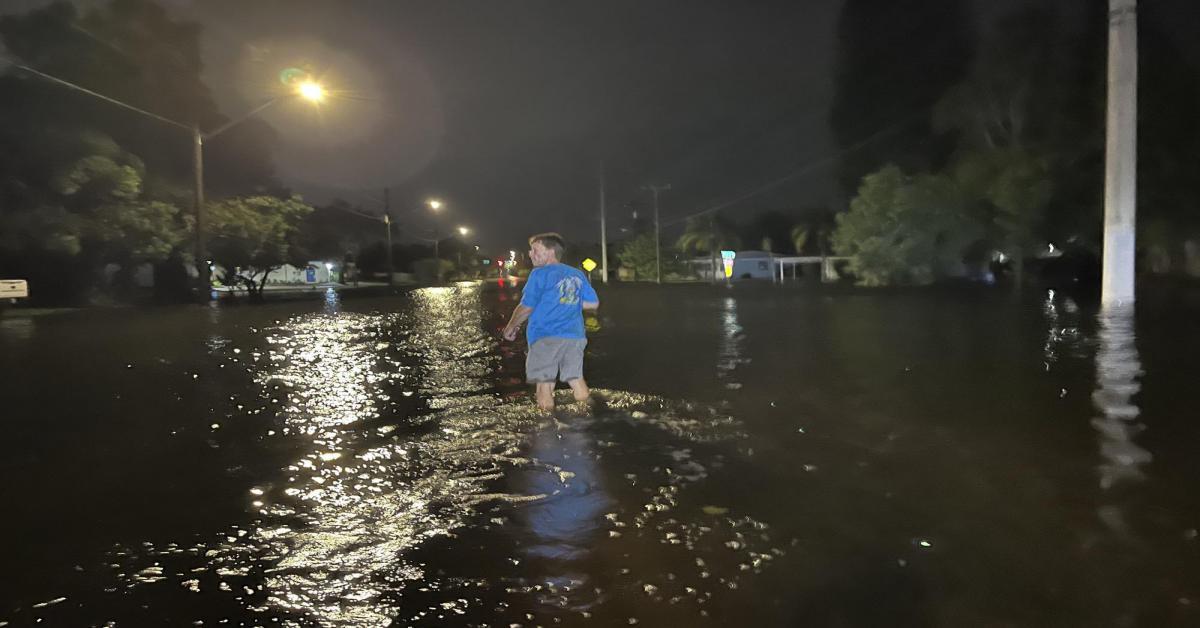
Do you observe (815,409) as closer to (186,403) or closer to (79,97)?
(186,403)

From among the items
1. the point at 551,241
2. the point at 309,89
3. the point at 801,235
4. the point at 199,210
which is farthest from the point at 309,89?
the point at 801,235

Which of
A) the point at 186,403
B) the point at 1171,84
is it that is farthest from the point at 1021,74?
the point at 186,403

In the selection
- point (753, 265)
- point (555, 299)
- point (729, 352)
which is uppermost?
point (753, 265)

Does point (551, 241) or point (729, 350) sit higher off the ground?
point (551, 241)

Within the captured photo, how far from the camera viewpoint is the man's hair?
6773 millimetres

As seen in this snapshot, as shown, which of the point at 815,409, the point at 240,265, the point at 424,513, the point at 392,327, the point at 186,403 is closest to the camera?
the point at 424,513

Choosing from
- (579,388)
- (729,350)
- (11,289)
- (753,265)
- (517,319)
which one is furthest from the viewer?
(753,265)

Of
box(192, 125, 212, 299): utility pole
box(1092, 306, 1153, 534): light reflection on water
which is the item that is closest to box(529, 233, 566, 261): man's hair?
box(1092, 306, 1153, 534): light reflection on water

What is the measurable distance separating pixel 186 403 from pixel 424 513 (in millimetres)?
4867

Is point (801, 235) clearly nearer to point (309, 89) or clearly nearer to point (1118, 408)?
point (309, 89)

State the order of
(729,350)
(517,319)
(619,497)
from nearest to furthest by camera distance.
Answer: (619,497)
(517,319)
(729,350)

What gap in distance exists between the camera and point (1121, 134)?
51.6ft

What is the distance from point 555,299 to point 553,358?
501 mm

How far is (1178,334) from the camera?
500 inches
